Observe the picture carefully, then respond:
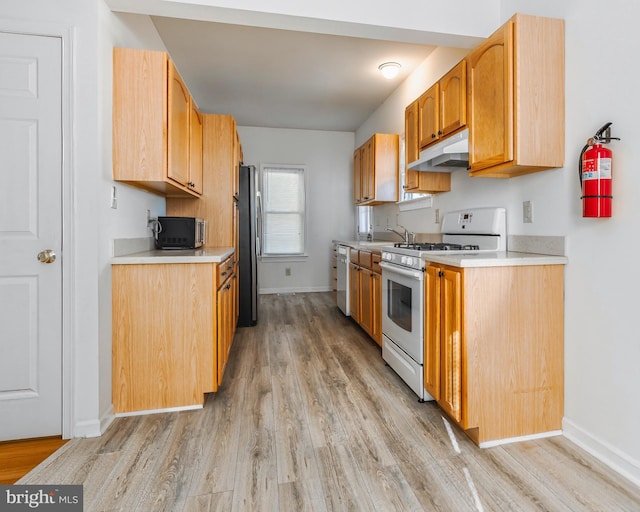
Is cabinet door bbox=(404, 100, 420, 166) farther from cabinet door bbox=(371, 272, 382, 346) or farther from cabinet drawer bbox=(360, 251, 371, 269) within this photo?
cabinet door bbox=(371, 272, 382, 346)

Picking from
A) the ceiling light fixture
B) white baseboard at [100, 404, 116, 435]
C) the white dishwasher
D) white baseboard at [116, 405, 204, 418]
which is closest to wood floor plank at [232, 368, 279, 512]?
white baseboard at [116, 405, 204, 418]

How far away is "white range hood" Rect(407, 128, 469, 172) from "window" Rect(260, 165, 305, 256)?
10.1 ft

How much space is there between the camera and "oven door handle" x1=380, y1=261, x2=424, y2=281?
2.06 meters

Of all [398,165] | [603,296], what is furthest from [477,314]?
[398,165]

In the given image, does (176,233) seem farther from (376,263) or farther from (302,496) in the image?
(302,496)

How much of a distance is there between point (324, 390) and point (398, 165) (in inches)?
105

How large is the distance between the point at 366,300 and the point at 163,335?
1.89 m

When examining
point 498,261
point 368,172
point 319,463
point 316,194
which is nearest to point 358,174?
point 368,172

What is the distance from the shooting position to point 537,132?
175cm

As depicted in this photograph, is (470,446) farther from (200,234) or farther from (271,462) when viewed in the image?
(200,234)

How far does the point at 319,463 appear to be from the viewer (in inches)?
61.1

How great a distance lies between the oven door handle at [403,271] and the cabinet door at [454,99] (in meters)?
0.97

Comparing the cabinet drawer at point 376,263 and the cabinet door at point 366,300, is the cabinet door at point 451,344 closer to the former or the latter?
the cabinet drawer at point 376,263

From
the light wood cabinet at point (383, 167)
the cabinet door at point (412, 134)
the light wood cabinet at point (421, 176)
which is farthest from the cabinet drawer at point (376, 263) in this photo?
the light wood cabinet at point (383, 167)
